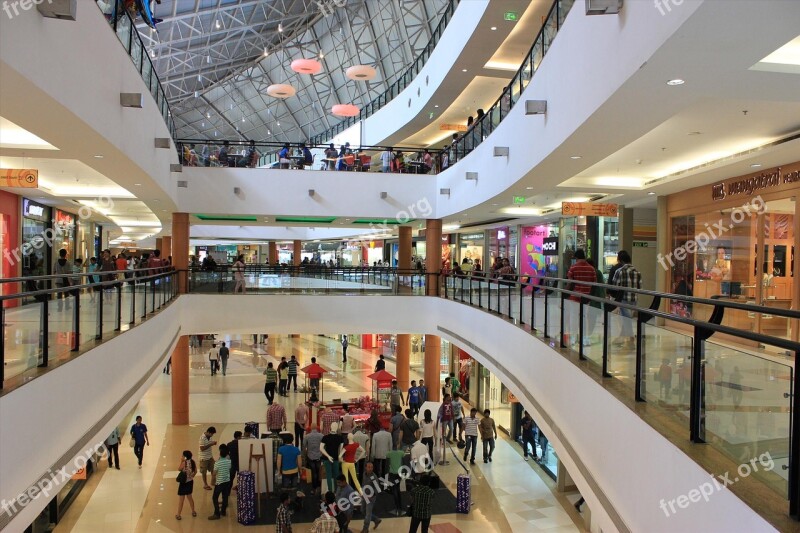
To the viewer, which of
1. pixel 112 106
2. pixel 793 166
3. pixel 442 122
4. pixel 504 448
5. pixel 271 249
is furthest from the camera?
pixel 271 249

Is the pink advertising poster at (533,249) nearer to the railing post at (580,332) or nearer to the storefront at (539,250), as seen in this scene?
the storefront at (539,250)

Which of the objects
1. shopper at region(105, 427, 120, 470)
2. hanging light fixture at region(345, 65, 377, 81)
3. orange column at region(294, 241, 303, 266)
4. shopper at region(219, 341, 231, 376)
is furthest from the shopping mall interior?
orange column at region(294, 241, 303, 266)

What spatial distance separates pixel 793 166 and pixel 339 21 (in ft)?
97.1

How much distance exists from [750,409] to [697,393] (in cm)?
52

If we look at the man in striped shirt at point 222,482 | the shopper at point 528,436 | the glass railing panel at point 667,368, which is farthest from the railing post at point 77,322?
the shopper at point 528,436

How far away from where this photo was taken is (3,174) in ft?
30.4

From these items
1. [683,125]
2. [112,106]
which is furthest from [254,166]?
[683,125]

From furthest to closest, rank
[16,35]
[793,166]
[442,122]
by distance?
1. [442,122]
2. [793,166]
3. [16,35]

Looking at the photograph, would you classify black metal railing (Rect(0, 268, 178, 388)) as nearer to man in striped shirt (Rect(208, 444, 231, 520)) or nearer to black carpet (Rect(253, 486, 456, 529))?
man in striped shirt (Rect(208, 444, 231, 520))

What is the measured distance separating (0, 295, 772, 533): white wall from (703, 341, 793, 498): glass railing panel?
23cm

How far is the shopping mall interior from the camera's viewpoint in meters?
4.00

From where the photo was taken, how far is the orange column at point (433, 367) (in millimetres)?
19772

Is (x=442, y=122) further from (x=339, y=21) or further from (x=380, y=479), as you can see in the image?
(x=380, y=479)

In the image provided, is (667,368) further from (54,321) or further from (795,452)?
(54,321)
